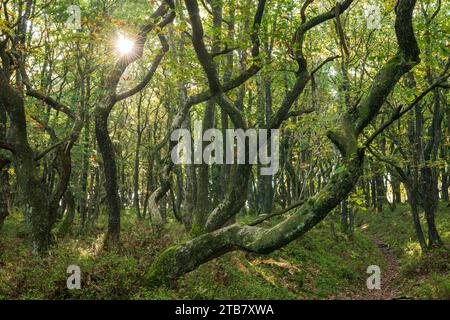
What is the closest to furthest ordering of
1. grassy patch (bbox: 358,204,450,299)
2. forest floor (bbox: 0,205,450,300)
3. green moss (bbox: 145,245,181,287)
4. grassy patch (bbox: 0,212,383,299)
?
grassy patch (bbox: 0,212,383,299) → forest floor (bbox: 0,205,450,300) → green moss (bbox: 145,245,181,287) → grassy patch (bbox: 358,204,450,299)

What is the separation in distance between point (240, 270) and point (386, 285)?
605 centimetres

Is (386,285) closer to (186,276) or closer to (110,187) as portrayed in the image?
(186,276)

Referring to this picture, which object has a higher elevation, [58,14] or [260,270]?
[58,14]

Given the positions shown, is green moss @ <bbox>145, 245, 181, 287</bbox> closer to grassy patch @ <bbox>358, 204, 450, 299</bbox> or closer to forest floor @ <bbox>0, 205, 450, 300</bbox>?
forest floor @ <bbox>0, 205, 450, 300</bbox>

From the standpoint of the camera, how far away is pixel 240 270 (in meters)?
13.1

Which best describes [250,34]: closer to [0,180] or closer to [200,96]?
[200,96]

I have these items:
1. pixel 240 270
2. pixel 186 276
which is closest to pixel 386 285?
pixel 240 270

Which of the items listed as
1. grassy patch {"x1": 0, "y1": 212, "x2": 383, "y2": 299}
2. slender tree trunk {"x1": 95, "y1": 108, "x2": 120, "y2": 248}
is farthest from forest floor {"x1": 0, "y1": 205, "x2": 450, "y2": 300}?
slender tree trunk {"x1": 95, "y1": 108, "x2": 120, "y2": 248}

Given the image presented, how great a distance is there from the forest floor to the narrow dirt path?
0.03 m

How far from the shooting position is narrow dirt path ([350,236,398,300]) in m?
13.5

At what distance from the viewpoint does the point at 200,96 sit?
38.6 feet

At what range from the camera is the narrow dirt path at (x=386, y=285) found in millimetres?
13491
